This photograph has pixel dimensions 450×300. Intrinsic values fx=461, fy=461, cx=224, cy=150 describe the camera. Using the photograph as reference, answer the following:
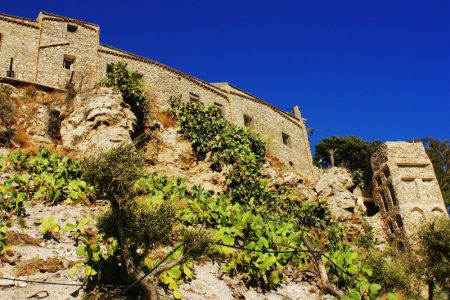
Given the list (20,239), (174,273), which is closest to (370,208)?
(174,273)

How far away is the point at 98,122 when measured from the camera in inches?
712

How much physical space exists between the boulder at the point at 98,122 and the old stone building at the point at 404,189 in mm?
17244

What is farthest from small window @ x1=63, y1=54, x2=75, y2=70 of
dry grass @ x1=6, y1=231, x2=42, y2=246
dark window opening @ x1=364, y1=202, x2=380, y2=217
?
dark window opening @ x1=364, y1=202, x2=380, y2=217

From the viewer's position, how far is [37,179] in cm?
1437

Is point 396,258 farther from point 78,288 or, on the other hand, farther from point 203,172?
point 78,288

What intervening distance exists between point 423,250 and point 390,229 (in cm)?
1113

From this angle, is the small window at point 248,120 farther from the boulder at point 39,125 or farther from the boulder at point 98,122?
the boulder at point 39,125

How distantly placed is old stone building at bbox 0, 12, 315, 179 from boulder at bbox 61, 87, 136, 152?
390 centimetres

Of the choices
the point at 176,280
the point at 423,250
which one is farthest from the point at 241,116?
the point at 176,280

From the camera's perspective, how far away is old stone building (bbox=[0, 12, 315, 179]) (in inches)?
899

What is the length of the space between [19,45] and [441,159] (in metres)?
38.3

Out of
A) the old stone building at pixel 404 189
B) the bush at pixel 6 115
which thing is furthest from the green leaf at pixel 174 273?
the old stone building at pixel 404 189

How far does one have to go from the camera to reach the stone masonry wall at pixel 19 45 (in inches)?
881

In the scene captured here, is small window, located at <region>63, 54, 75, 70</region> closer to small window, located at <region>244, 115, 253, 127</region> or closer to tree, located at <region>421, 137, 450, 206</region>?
small window, located at <region>244, 115, 253, 127</region>
